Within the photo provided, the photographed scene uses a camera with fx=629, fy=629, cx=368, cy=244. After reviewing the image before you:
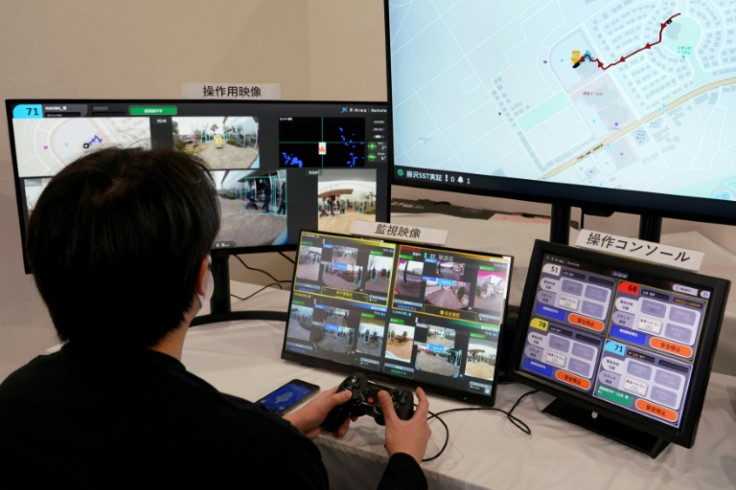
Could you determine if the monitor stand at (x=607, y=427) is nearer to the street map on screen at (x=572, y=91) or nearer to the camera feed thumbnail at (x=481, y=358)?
the camera feed thumbnail at (x=481, y=358)

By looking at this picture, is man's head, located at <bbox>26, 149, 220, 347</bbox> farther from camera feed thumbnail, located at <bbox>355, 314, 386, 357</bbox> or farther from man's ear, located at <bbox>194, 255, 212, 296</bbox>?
camera feed thumbnail, located at <bbox>355, 314, 386, 357</bbox>

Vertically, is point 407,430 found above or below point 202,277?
below

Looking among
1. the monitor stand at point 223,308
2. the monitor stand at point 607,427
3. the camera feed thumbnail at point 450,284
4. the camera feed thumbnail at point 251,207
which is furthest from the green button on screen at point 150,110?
the monitor stand at point 607,427

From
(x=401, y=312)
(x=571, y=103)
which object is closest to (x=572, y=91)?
(x=571, y=103)

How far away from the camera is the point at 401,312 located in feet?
4.19

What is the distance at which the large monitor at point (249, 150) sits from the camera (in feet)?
4.64

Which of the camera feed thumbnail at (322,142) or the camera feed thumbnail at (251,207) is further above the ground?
the camera feed thumbnail at (322,142)

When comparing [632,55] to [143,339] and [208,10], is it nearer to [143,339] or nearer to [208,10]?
[143,339]

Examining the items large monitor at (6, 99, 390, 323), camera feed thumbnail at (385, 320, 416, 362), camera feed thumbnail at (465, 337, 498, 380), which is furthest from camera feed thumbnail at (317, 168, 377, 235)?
camera feed thumbnail at (465, 337, 498, 380)

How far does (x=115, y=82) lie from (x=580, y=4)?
4.65 ft

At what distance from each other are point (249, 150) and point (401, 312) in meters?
0.56

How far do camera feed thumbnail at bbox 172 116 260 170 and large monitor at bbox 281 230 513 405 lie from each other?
28 cm

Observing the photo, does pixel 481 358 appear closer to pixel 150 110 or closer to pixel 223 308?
pixel 223 308

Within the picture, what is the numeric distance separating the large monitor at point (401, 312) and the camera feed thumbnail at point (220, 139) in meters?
0.28
